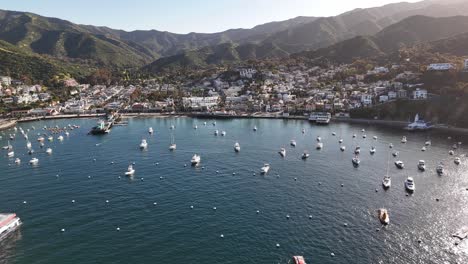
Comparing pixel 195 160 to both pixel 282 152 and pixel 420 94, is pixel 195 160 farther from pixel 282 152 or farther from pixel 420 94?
pixel 420 94

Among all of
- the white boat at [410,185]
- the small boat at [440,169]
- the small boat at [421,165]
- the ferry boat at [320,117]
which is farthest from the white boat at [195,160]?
the ferry boat at [320,117]

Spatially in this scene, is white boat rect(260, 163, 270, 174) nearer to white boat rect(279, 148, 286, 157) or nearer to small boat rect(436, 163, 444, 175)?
white boat rect(279, 148, 286, 157)

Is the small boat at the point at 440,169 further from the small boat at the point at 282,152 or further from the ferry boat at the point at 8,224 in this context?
the ferry boat at the point at 8,224

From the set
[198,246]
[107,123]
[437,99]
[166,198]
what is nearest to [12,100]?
[107,123]

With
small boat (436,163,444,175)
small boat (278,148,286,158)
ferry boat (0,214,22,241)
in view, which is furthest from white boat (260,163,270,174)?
ferry boat (0,214,22,241)

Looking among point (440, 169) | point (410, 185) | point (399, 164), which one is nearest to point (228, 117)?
point (399, 164)

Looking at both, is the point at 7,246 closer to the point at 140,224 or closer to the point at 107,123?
the point at 140,224
